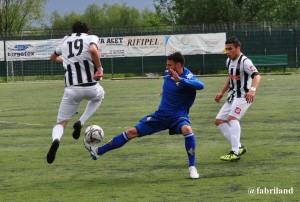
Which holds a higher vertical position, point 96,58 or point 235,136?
point 96,58

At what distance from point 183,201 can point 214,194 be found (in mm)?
518

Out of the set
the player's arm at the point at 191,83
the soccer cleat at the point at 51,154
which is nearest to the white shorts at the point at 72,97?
the soccer cleat at the point at 51,154

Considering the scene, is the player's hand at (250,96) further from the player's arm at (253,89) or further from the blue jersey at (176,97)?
the blue jersey at (176,97)

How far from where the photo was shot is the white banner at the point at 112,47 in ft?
154

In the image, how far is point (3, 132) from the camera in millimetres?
16953

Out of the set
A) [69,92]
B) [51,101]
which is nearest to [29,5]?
[51,101]

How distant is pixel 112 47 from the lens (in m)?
47.2

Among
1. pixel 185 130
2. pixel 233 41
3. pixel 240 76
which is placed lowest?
pixel 185 130

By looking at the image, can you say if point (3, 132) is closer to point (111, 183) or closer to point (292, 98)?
point (111, 183)

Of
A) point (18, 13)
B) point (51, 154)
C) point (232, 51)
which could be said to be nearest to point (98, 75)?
point (51, 154)

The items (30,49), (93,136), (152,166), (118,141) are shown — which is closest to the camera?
(118,141)

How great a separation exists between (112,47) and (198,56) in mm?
5280

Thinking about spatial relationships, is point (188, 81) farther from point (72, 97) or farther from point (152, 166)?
point (72, 97)

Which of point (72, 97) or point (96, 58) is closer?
point (96, 58)
